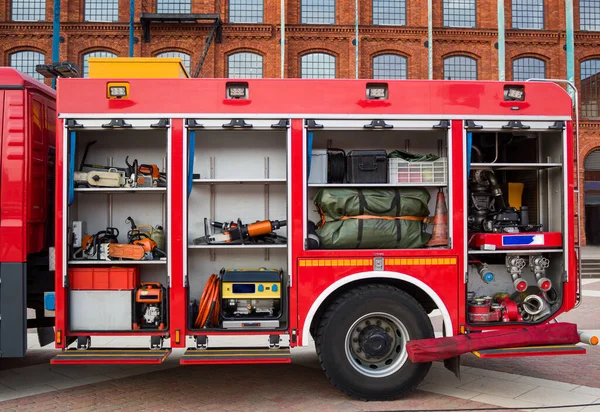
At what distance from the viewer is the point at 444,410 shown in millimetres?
5211

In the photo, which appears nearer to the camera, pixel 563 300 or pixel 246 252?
pixel 563 300

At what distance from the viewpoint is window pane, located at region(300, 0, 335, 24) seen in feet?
96.6

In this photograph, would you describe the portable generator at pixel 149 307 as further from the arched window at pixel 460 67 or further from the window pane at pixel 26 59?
the arched window at pixel 460 67

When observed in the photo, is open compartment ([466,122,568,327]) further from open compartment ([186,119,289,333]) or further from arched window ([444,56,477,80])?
arched window ([444,56,477,80])

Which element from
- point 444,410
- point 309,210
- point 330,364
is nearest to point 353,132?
point 309,210

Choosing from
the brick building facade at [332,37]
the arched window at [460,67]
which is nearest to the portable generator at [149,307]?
the brick building facade at [332,37]

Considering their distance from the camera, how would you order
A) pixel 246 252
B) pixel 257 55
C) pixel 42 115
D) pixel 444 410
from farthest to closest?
1. pixel 257 55
2. pixel 246 252
3. pixel 42 115
4. pixel 444 410

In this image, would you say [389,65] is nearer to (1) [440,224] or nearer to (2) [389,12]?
(2) [389,12]

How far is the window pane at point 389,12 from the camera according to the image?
2977 centimetres

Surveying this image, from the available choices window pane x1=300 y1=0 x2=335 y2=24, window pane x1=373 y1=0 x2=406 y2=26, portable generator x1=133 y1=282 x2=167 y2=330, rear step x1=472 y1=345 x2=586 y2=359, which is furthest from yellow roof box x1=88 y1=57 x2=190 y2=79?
window pane x1=373 y1=0 x2=406 y2=26

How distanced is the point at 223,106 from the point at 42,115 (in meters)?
1.92

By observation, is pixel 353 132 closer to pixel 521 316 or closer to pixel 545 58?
pixel 521 316

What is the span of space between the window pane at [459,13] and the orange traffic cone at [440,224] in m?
26.8

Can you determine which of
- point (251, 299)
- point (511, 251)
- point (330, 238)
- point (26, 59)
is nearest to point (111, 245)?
point (251, 299)
